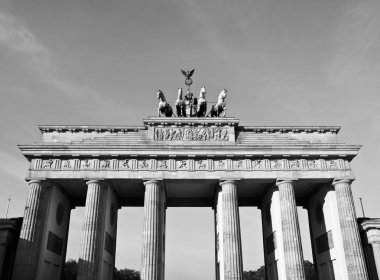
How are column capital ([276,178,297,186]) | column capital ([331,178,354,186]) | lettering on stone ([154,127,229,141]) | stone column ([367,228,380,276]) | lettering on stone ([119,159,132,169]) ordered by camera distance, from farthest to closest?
1. lettering on stone ([154,127,229,141])
2. lettering on stone ([119,159,132,169])
3. column capital ([276,178,297,186])
4. column capital ([331,178,354,186])
5. stone column ([367,228,380,276])

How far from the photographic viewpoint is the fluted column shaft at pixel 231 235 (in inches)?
1095

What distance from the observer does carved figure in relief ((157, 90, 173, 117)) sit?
34.8 meters

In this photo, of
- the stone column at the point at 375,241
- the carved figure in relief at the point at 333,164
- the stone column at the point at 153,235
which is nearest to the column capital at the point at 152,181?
the stone column at the point at 153,235

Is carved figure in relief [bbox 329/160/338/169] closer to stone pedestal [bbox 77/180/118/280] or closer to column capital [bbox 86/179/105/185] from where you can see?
stone pedestal [bbox 77/180/118/280]

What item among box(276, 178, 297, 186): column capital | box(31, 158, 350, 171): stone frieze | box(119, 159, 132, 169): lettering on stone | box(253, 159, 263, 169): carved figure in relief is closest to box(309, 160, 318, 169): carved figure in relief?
box(31, 158, 350, 171): stone frieze

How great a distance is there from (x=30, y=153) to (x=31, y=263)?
362 inches

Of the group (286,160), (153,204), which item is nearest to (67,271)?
(153,204)

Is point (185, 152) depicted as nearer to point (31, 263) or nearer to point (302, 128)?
point (302, 128)

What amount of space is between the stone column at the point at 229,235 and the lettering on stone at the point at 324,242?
8.78 m

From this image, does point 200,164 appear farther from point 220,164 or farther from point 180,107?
point 180,107

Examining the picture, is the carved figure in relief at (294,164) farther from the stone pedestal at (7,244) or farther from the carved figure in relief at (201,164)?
the stone pedestal at (7,244)

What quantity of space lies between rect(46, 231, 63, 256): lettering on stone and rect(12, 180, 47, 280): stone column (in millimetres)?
1917

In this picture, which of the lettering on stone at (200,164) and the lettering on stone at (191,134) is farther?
the lettering on stone at (191,134)

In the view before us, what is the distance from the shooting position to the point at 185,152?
3111 centimetres
